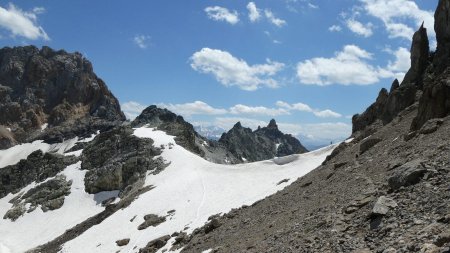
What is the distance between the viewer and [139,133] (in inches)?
3720

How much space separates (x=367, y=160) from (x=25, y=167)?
307 ft

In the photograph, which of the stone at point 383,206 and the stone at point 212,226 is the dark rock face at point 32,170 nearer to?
the stone at point 212,226

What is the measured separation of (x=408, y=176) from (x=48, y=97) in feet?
650

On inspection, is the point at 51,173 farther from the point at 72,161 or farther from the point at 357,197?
the point at 357,197

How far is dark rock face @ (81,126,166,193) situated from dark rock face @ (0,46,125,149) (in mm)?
81820

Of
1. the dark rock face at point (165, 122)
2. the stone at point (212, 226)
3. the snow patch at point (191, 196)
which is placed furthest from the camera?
the dark rock face at point (165, 122)

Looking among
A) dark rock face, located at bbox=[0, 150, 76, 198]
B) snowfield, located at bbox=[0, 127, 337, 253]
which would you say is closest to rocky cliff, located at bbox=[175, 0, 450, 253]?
snowfield, located at bbox=[0, 127, 337, 253]

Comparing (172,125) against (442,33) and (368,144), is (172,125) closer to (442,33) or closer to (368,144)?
(442,33)

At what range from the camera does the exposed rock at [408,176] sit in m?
16.9

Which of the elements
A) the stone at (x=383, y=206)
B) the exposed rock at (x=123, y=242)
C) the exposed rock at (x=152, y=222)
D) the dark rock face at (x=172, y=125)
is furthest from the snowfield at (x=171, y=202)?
the stone at (x=383, y=206)

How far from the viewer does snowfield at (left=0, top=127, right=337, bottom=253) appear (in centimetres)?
4203

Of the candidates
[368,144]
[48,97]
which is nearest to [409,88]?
[368,144]

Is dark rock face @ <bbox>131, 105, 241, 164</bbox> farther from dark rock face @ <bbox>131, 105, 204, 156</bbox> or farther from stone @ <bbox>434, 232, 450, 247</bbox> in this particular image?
stone @ <bbox>434, 232, 450, 247</bbox>

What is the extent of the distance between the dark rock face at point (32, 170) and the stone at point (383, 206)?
279ft
